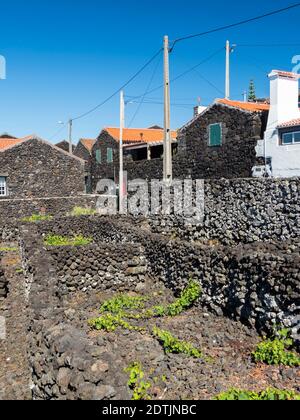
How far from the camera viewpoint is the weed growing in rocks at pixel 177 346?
993 cm

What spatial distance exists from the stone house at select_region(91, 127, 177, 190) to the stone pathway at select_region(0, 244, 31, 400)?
21701 mm

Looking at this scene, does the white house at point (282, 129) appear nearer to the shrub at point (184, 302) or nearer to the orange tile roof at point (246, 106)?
the orange tile roof at point (246, 106)

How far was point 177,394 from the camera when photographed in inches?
318

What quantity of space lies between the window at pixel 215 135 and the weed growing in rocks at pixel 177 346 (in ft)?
64.6

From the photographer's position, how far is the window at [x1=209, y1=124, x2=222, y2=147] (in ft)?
93.6

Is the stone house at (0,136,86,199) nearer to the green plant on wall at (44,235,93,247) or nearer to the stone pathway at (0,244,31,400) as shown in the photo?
the green plant on wall at (44,235,93,247)

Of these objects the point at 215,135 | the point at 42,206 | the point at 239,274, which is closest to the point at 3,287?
the point at 239,274

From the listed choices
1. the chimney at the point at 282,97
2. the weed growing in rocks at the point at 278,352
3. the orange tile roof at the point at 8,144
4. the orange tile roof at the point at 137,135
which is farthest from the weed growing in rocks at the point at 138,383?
the orange tile roof at the point at 137,135

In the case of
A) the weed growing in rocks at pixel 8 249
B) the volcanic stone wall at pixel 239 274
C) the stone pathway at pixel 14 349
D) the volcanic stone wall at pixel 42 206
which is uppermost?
the volcanic stone wall at pixel 42 206

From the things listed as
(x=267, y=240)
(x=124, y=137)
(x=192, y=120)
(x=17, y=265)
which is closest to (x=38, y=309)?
(x=267, y=240)

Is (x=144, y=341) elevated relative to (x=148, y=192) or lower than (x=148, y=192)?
lower

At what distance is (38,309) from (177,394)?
3232mm

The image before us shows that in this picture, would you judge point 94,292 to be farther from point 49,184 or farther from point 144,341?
point 49,184
